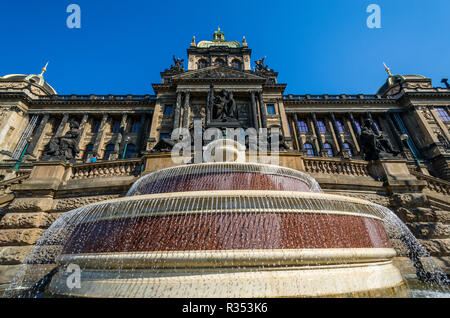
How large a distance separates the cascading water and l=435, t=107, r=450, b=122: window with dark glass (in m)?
42.3

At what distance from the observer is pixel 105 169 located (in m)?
7.66

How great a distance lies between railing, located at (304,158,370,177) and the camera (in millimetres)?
7578

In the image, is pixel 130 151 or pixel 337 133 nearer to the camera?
pixel 130 151

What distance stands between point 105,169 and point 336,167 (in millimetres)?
8756

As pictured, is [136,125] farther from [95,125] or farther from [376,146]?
[376,146]

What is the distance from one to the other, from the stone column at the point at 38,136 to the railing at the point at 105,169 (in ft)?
94.7

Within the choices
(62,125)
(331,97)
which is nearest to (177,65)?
(62,125)

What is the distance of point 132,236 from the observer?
306 cm

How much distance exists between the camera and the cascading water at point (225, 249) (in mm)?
2635

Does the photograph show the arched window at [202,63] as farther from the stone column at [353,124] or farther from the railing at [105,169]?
the railing at [105,169]

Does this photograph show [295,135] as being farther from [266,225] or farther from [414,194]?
[266,225]

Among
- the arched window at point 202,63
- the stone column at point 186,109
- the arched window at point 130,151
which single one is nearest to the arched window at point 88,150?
the arched window at point 130,151
